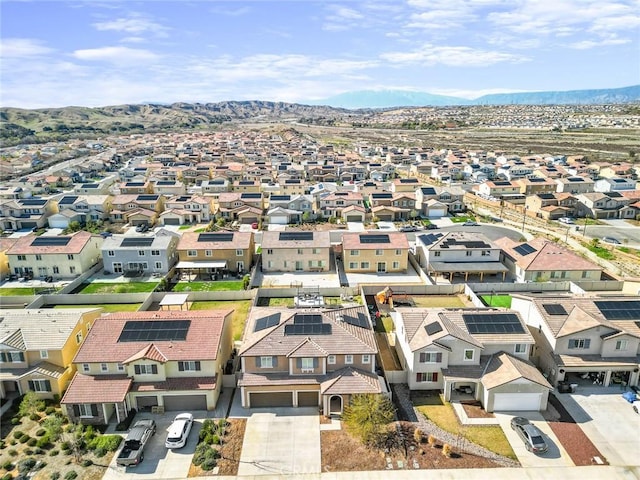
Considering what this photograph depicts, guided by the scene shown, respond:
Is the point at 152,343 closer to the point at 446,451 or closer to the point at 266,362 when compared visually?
the point at 266,362

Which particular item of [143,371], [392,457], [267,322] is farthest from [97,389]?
[392,457]

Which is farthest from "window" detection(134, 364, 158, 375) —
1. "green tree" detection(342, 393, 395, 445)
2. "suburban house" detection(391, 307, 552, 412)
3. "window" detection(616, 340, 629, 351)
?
"window" detection(616, 340, 629, 351)

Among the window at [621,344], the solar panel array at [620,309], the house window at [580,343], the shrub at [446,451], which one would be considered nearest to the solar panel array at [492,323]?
the house window at [580,343]

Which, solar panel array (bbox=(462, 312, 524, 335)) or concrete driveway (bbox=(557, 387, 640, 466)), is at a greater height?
solar panel array (bbox=(462, 312, 524, 335))

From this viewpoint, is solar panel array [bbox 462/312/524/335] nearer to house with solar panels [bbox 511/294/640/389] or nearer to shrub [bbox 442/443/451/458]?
house with solar panels [bbox 511/294/640/389]

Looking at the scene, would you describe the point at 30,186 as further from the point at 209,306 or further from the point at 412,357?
the point at 412,357

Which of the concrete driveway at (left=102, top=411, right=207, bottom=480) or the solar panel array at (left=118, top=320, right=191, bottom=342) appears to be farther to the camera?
the solar panel array at (left=118, top=320, right=191, bottom=342)
